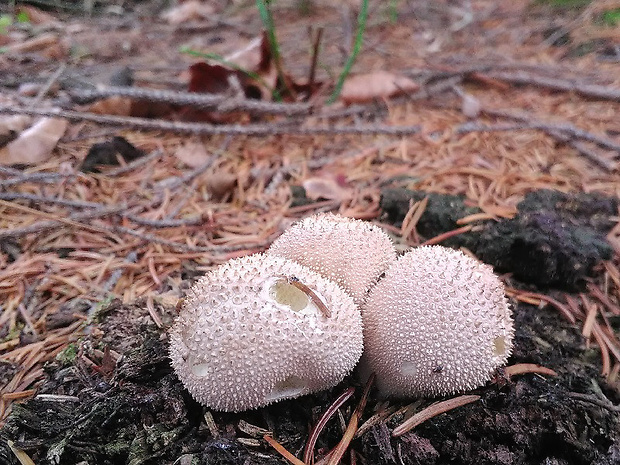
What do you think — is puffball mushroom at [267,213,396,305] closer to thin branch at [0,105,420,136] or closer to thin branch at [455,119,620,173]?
thin branch at [0,105,420,136]

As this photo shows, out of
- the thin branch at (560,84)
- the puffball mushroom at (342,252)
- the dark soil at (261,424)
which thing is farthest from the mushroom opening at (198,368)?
the thin branch at (560,84)

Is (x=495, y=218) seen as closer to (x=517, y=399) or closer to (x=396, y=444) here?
(x=517, y=399)

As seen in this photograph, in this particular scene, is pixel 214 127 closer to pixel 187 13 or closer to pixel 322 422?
pixel 322 422

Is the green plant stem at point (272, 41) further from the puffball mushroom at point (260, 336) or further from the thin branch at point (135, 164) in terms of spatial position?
the puffball mushroom at point (260, 336)

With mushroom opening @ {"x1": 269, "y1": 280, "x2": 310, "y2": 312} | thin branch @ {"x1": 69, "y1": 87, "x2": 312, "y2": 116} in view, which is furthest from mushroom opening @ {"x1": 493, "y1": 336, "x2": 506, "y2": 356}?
thin branch @ {"x1": 69, "y1": 87, "x2": 312, "y2": 116}

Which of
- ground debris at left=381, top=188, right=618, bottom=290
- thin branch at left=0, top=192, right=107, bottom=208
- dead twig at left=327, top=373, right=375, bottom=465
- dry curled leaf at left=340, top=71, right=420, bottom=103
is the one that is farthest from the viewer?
dry curled leaf at left=340, top=71, right=420, bottom=103

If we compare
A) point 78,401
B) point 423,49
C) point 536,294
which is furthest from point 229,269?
point 423,49

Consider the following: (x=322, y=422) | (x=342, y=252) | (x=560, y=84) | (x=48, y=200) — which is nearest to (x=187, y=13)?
(x=48, y=200)
